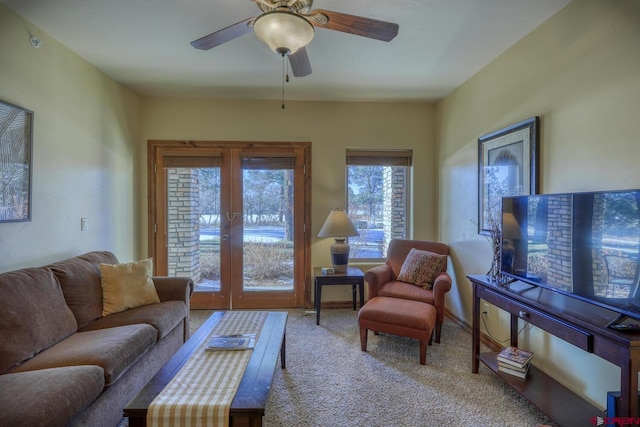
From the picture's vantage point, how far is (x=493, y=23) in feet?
7.27

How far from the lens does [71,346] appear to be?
181 cm

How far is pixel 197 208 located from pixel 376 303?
96.7 inches

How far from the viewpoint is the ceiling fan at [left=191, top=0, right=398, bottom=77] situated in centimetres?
146

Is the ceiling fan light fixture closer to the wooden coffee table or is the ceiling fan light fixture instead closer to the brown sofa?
the wooden coffee table

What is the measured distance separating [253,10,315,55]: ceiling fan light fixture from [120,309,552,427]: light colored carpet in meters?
2.17

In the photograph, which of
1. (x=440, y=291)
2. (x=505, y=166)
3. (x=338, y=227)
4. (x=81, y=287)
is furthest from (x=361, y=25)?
(x=81, y=287)

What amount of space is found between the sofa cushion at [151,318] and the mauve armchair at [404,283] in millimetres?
1794

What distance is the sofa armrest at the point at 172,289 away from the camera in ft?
8.80

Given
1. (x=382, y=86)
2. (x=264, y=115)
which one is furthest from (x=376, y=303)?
(x=264, y=115)

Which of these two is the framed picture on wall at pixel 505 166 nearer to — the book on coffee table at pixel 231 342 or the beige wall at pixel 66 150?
the book on coffee table at pixel 231 342

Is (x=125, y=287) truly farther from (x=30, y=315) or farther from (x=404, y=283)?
(x=404, y=283)

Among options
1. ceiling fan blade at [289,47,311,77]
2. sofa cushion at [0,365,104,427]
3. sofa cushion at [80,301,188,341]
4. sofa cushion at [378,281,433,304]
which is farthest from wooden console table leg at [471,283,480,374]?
sofa cushion at [0,365,104,427]

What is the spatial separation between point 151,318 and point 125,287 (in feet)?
1.39

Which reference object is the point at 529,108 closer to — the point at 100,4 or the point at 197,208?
the point at 100,4
